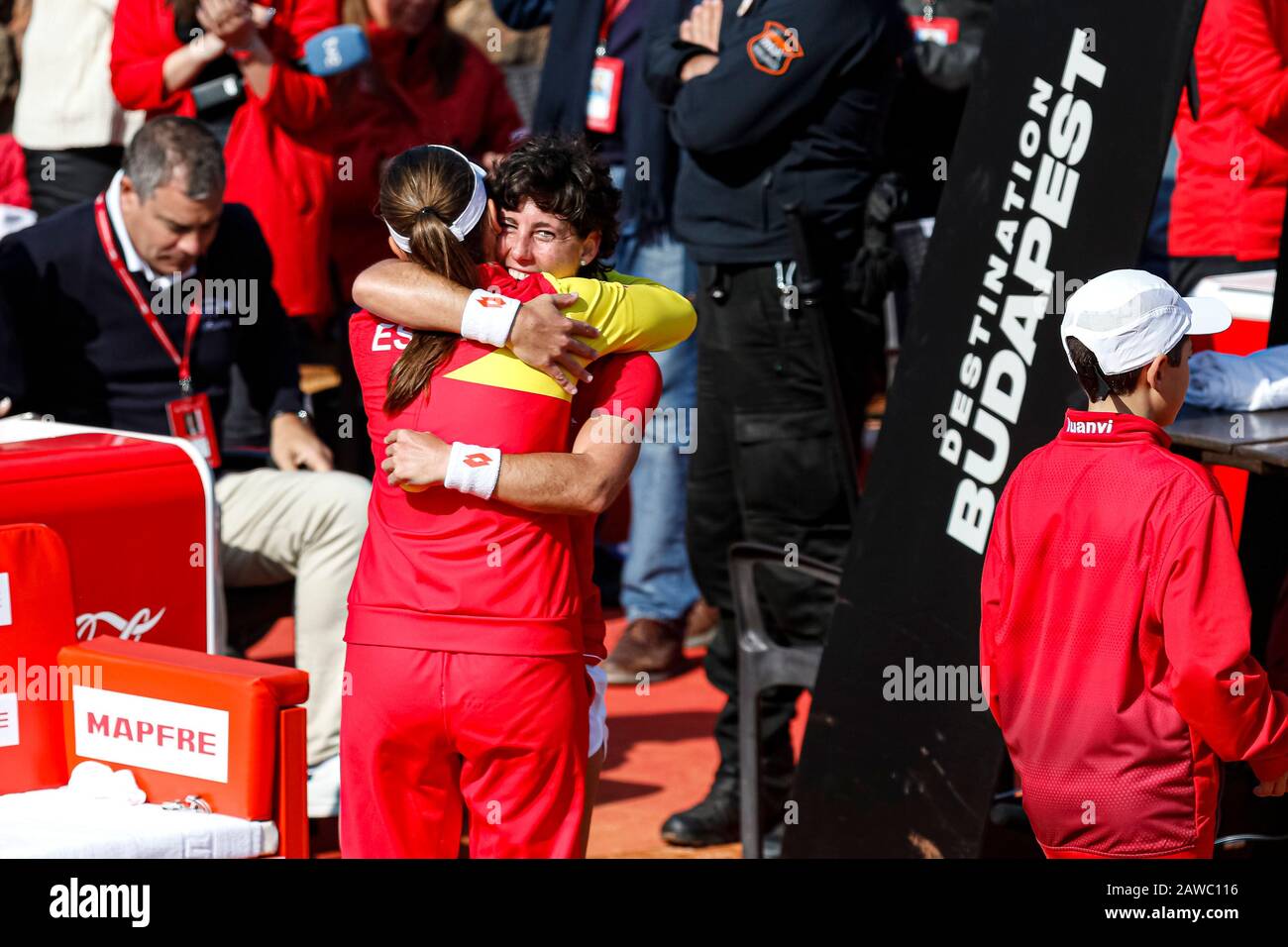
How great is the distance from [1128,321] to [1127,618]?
17.8 inches

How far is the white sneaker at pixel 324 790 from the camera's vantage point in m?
4.45

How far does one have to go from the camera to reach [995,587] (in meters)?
2.97

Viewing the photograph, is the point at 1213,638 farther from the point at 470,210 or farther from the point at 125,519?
the point at 125,519

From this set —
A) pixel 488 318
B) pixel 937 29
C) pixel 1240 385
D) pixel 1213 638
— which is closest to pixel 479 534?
pixel 488 318

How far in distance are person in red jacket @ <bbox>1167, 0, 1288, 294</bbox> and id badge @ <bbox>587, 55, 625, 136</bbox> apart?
5.90ft

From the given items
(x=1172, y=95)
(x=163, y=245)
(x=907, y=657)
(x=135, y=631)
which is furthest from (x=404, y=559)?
(x=163, y=245)

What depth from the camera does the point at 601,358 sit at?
3.07 meters

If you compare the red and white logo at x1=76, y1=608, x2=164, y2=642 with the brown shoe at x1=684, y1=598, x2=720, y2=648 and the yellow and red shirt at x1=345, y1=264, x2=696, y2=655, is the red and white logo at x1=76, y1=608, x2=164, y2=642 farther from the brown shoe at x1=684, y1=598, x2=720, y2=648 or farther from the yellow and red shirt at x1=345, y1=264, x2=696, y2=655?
the brown shoe at x1=684, y1=598, x2=720, y2=648

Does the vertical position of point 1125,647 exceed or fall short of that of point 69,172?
it falls short

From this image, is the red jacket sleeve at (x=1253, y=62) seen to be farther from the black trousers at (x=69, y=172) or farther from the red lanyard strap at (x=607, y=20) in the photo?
the black trousers at (x=69, y=172)

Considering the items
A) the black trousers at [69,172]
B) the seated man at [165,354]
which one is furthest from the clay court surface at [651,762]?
the black trousers at [69,172]

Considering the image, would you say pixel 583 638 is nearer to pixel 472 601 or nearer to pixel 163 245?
pixel 472 601
